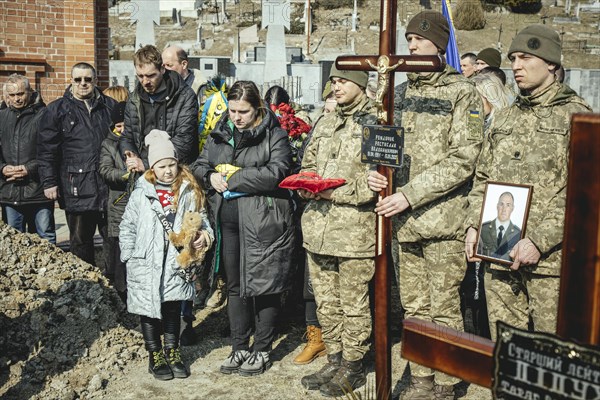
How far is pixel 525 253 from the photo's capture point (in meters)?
3.54

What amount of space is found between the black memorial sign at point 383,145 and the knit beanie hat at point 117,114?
9.81 feet

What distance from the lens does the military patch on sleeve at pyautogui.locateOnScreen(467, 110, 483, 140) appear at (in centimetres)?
413

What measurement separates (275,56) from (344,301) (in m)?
19.1

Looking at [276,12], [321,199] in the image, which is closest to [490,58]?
[321,199]

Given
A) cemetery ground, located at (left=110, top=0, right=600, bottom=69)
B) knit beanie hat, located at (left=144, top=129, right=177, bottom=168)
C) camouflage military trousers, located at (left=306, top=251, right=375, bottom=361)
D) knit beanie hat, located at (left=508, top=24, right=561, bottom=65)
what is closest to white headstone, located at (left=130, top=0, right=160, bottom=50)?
knit beanie hat, located at (left=144, top=129, right=177, bottom=168)

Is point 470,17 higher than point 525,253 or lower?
higher

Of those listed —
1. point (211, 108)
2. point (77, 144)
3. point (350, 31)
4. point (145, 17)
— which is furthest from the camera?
point (350, 31)

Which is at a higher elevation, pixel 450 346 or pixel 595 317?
pixel 595 317

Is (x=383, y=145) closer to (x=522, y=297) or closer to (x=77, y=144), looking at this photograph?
(x=522, y=297)

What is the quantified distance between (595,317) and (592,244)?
175 millimetres

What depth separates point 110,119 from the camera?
6332 mm

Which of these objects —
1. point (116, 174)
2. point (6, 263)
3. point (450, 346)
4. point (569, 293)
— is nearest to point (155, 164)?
point (116, 174)

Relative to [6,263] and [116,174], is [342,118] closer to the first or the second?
[116,174]

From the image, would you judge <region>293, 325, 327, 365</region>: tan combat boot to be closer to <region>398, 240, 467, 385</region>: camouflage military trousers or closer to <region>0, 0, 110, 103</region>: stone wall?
<region>398, 240, 467, 385</region>: camouflage military trousers
